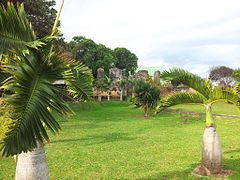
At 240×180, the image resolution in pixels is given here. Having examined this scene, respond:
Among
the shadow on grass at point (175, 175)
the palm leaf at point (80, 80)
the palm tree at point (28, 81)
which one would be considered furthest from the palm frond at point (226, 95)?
the palm tree at point (28, 81)

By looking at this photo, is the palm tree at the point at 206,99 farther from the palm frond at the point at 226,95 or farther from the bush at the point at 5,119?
the bush at the point at 5,119

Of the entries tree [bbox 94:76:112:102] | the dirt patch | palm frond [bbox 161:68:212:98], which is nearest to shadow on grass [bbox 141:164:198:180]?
the dirt patch

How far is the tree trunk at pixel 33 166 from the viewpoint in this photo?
→ 15.0 feet

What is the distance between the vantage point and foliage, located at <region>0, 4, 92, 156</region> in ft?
11.2

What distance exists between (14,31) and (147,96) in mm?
18166

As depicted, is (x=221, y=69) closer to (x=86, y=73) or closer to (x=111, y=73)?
(x=111, y=73)

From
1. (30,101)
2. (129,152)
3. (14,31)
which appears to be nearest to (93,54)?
(129,152)

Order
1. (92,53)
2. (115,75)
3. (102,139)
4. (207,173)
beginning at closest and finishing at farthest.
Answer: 1. (207,173)
2. (102,139)
3. (115,75)
4. (92,53)

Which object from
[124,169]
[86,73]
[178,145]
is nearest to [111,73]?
[178,145]

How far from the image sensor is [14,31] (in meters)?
3.85

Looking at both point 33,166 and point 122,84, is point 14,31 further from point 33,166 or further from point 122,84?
point 122,84

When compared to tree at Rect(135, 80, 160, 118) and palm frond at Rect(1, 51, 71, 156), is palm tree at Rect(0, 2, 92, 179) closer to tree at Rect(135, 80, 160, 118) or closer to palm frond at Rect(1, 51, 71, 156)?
palm frond at Rect(1, 51, 71, 156)

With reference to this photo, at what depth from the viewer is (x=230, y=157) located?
9062 millimetres

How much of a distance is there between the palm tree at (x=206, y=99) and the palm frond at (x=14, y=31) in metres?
4.30
